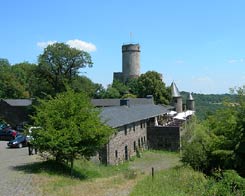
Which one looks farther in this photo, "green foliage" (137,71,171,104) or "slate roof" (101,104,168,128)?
"green foliage" (137,71,171,104)

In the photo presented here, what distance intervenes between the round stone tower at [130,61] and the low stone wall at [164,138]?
191 feet

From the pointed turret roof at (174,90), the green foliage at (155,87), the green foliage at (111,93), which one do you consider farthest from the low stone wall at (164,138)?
the green foliage at (111,93)

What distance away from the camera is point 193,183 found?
19484 mm

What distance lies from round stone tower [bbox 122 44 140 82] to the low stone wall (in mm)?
58321

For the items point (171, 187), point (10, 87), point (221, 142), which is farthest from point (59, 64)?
point (171, 187)

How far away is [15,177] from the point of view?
72.5ft

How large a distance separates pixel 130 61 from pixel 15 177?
91.8m

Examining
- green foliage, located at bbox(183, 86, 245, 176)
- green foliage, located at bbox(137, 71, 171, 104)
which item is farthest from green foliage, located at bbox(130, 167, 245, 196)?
green foliage, located at bbox(137, 71, 171, 104)

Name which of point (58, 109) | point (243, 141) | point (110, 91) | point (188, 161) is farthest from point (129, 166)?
point (110, 91)

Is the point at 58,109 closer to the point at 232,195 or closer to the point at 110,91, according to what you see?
the point at 232,195

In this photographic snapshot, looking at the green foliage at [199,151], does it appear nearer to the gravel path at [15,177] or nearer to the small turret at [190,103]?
the gravel path at [15,177]

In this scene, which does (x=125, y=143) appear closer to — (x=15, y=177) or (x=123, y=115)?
(x=123, y=115)

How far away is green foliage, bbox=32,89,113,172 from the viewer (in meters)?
24.2

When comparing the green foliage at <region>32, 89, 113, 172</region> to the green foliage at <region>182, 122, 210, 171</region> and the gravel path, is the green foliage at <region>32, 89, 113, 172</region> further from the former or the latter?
the green foliage at <region>182, 122, 210, 171</region>
